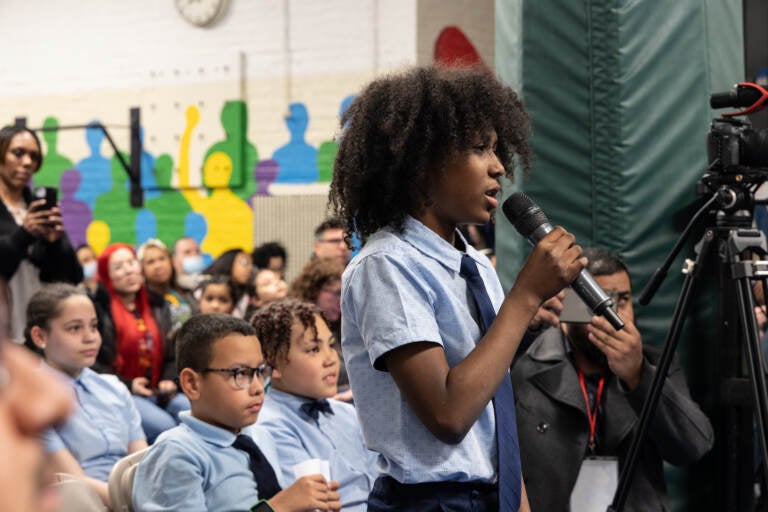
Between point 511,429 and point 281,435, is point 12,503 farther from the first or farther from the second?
point 281,435

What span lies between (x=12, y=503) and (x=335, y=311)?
314 cm

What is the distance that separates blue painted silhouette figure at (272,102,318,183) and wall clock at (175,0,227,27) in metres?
0.98

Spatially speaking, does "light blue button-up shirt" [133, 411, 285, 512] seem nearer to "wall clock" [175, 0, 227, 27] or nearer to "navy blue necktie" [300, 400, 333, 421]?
"navy blue necktie" [300, 400, 333, 421]

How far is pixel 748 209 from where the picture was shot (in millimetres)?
2104

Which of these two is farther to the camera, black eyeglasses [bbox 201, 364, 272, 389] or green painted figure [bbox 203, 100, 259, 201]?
green painted figure [bbox 203, 100, 259, 201]

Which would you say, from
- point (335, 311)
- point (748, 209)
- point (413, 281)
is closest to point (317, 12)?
point (335, 311)


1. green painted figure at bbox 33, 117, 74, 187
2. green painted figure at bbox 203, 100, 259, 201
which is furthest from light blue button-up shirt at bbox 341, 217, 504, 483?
green painted figure at bbox 33, 117, 74, 187

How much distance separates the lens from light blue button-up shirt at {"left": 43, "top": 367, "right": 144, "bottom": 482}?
279cm

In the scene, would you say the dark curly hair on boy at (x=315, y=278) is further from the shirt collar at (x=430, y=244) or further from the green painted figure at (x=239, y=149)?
the green painted figure at (x=239, y=149)

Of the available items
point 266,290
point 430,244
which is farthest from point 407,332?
point 266,290

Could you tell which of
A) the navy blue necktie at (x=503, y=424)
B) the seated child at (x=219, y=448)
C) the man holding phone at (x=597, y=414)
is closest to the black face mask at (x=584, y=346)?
the man holding phone at (x=597, y=414)

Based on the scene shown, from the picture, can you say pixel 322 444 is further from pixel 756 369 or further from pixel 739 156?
pixel 739 156

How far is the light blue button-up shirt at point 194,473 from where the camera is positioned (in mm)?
1960

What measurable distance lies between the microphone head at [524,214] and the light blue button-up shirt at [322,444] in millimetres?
1002
